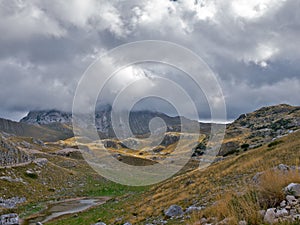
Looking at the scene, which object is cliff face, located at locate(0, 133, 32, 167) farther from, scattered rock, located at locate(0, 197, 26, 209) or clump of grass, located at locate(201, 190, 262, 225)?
clump of grass, located at locate(201, 190, 262, 225)

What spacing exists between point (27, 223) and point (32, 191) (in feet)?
102

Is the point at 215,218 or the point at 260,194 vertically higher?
the point at 260,194

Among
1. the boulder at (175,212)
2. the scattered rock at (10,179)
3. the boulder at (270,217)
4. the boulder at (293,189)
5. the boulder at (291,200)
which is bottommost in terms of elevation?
the boulder at (175,212)

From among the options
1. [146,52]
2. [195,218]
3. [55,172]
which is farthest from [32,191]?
[195,218]

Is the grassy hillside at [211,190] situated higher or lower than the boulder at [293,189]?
lower

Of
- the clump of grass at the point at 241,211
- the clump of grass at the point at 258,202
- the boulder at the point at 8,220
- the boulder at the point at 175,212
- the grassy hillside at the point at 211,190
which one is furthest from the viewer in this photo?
the boulder at the point at 8,220

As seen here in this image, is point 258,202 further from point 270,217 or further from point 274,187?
point 270,217

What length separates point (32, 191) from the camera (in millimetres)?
63750

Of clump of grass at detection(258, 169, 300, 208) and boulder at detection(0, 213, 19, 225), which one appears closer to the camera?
clump of grass at detection(258, 169, 300, 208)

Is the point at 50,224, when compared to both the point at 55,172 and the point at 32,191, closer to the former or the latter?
the point at 32,191

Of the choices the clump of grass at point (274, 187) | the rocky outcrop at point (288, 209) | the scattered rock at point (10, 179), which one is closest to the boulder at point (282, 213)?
the rocky outcrop at point (288, 209)

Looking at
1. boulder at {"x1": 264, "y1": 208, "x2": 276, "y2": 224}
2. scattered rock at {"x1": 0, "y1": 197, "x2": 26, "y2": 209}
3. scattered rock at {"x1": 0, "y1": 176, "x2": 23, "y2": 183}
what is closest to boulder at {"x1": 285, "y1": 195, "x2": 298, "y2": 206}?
boulder at {"x1": 264, "y1": 208, "x2": 276, "y2": 224}

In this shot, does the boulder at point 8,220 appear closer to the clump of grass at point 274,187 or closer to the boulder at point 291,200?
the clump of grass at point 274,187

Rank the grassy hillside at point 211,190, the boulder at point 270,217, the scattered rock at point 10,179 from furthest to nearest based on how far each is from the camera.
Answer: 1. the scattered rock at point 10,179
2. the grassy hillside at point 211,190
3. the boulder at point 270,217
